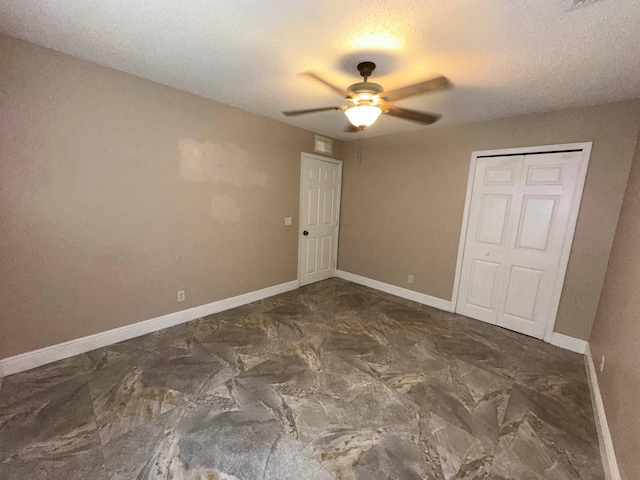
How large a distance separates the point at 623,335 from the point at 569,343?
1.34 metres

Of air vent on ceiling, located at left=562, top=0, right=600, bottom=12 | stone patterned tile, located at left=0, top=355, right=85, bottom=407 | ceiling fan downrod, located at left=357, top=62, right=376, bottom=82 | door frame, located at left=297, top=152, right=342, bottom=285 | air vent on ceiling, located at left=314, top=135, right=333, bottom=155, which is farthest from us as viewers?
air vent on ceiling, located at left=314, top=135, right=333, bottom=155

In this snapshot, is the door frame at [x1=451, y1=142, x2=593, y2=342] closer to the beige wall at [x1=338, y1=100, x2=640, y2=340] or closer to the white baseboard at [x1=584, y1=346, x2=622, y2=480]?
the beige wall at [x1=338, y1=100, x2=640, y2=340]

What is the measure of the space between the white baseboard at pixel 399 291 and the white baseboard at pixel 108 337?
180cm

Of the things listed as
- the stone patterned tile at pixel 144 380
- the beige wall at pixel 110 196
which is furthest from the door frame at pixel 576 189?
the stone patterned tile at pixel 144 380

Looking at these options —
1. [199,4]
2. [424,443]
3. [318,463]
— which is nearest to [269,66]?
[199,4]

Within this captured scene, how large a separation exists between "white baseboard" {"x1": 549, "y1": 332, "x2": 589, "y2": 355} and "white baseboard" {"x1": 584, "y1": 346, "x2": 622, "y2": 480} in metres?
0.50

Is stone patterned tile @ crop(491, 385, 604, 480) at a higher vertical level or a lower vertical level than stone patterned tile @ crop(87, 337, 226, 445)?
higher

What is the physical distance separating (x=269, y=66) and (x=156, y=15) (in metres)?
0.80

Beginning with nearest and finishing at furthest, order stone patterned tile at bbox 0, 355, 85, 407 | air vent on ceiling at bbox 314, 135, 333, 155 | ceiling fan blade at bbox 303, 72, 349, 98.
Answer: stone patterned tile at bbox 0, 355, 85, 407, ceiling fan blade at bbox 303, 72, 349, 98, air vent on ceiling at bbox 314, 135, 333, 155

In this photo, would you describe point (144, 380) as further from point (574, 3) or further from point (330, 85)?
point (574, 3)

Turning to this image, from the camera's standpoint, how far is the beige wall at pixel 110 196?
200cm

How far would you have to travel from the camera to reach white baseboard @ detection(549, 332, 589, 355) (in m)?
2.73

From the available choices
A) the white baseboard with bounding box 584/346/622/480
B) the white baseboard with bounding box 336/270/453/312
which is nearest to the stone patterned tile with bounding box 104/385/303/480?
the white baseboard with bounding box 584/346/622/480

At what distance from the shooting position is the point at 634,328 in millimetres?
1560
